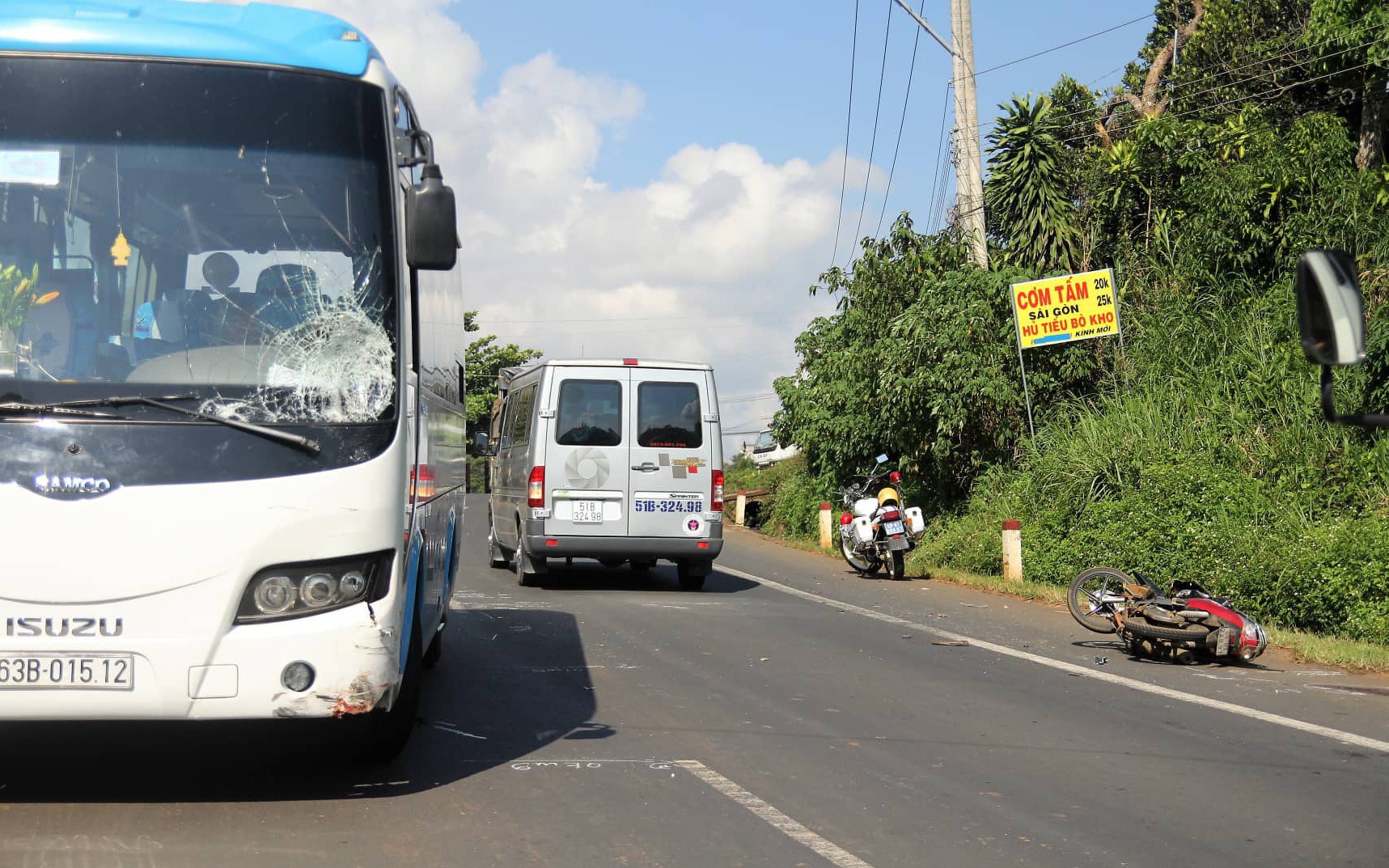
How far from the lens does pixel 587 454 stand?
15.6 metres

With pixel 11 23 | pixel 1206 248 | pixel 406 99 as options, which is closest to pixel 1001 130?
pixel 1206 248

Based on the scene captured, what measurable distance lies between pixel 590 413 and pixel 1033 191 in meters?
10.1

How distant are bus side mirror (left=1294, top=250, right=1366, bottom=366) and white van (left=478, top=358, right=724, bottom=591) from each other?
39.3 feet

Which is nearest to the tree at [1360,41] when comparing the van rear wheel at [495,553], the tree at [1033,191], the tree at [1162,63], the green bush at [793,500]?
the tree at [1033,191]

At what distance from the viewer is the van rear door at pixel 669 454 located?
1565cm

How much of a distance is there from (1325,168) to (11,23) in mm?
19675

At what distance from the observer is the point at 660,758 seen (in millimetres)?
6730

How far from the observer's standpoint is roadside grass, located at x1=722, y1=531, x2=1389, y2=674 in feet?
34.4

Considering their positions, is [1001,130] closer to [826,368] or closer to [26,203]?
[826,368]

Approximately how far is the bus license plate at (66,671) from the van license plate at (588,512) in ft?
34.4

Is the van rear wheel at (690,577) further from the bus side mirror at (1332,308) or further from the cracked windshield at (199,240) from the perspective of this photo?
the bus side mirror at (1332,308)

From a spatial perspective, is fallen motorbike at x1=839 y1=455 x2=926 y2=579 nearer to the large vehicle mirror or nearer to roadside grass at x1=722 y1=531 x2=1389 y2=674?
roadside grass at x1=722 y1=531 x2=1389 y2=674

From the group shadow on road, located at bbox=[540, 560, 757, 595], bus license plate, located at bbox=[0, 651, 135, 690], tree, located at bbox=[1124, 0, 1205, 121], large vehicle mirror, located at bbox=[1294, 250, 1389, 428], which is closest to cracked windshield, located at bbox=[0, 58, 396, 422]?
bus license plate, located at bbox=[0, 651, 135, 690]

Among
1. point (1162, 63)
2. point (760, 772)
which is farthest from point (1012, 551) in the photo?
point (1162, 63)
